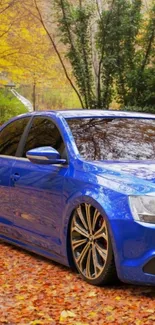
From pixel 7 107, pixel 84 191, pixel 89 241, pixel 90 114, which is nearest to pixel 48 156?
pixel 84 191

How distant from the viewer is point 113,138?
→ 6.16m

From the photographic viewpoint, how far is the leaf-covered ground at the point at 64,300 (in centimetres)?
442

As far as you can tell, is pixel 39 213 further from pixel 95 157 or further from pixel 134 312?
pixel 134 312

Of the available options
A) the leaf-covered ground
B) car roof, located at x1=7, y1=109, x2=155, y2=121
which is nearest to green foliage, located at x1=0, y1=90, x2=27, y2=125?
car roof, located at x1=7, y1=109, x2=155, y2=121

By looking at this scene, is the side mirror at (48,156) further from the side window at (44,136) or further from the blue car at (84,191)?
the side window at (44,136)

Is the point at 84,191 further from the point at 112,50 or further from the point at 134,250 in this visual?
the point at 112,50

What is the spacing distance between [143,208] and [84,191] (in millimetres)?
721

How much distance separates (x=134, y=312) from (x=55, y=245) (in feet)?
4.97

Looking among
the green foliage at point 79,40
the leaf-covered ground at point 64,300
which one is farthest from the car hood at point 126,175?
the green foliage at point 79,40

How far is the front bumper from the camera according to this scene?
476 centimetres

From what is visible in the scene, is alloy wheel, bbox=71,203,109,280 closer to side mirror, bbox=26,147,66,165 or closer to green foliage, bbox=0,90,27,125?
side mirror, bbox=26,147,66,165

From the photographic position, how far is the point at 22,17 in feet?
102

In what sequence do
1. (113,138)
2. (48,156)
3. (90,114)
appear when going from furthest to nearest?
(90,114) < (113,138) < (48,156)

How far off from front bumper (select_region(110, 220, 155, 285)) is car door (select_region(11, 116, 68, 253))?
0.96m
